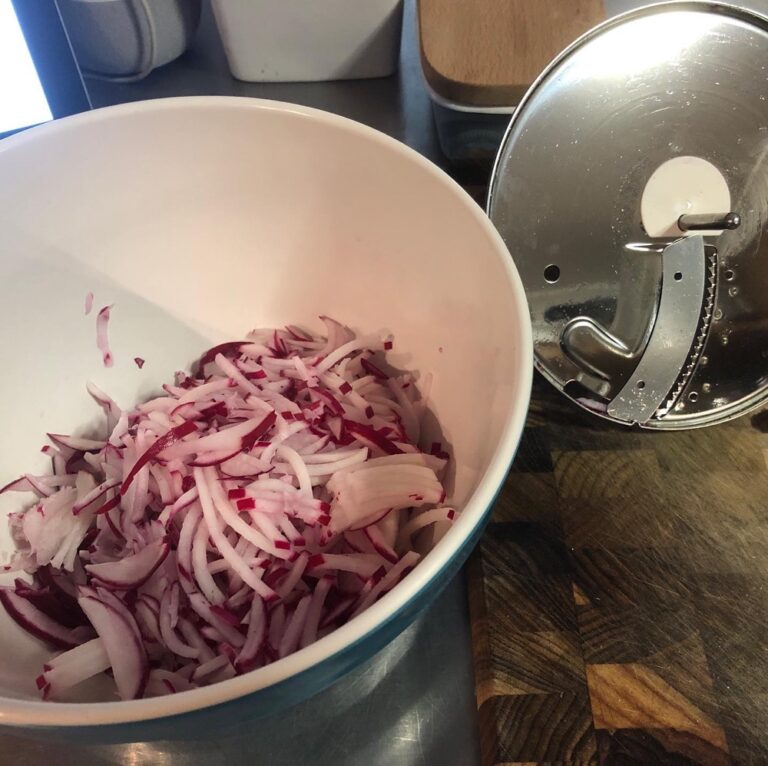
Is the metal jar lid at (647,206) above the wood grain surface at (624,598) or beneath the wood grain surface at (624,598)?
above

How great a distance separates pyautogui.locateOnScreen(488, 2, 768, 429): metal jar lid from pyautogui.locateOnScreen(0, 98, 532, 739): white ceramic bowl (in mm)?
125

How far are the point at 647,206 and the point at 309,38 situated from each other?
1.75 feet

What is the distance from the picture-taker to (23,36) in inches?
25.3

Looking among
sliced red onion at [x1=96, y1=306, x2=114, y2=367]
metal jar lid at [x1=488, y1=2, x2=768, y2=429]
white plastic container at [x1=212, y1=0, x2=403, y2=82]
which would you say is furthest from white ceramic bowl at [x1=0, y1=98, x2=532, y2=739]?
white plastic container at [x1=212, y1=0, x2=403, y2=82]

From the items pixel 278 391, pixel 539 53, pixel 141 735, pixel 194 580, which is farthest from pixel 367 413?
pixel 539 53

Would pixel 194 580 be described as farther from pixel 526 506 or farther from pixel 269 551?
pixel 526 506

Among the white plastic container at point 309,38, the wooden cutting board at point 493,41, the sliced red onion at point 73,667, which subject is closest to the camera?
the sliced red onion at point 73,667

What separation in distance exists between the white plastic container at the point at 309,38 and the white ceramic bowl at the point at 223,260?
0.36m

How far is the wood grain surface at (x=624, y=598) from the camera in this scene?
583 mm

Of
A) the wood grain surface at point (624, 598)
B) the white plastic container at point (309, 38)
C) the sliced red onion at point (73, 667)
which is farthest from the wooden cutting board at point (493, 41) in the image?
the sliced red onion at point (73, 667)

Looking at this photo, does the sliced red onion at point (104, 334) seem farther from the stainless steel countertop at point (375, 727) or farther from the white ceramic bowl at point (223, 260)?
the stainless steel countertop at point (375, 727)

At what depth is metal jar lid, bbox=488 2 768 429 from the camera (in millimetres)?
649

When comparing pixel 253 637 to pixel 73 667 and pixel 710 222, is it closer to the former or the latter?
pixel 73 667

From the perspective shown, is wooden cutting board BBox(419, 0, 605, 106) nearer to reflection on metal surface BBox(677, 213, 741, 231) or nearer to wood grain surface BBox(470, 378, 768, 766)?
reflection on metal surface BBox(677, 213, 741, 231)
